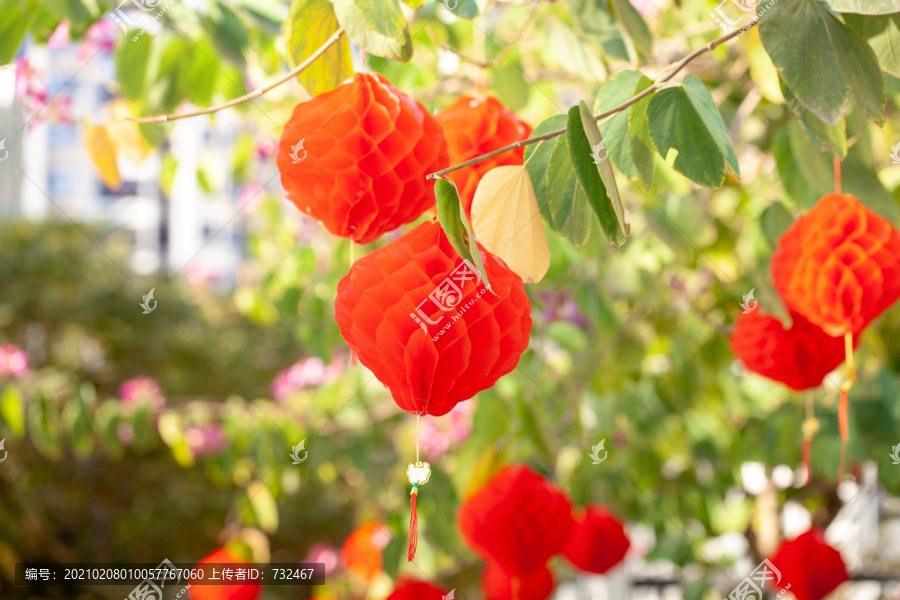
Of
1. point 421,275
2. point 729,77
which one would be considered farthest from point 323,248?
point 421,275

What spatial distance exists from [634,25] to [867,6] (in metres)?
0.27

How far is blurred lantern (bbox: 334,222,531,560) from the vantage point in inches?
13.6

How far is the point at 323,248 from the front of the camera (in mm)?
2023

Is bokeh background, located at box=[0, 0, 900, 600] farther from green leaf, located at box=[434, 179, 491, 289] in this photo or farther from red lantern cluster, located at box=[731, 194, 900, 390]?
green leaf, located at box=[434, 179, 491, 289]

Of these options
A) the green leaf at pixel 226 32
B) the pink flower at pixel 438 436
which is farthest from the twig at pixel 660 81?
the pink flower at pixel 438 436

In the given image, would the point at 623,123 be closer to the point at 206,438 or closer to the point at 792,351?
the point at 792,351

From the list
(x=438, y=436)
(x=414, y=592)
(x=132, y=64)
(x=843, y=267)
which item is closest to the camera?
(x=843, y=267)

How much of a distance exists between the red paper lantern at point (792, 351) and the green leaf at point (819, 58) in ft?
1.01

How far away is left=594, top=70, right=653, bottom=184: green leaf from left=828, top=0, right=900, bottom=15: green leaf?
12cm

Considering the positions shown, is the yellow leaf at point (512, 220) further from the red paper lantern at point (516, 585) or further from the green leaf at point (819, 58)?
the red paper lantern at point (516, 585)

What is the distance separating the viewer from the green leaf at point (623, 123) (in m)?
0.45

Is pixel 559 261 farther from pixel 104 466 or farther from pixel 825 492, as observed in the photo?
pixel 104 466

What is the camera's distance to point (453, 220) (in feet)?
1.05

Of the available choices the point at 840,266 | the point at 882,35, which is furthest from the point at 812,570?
the point at 882,35
